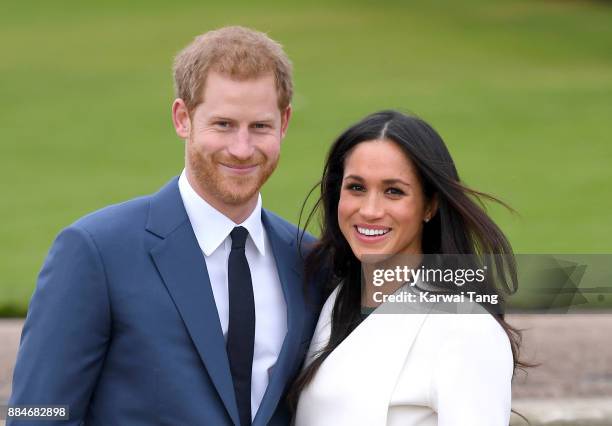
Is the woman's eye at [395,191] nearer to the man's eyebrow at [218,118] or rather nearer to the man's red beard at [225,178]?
the man's red beard at [225,178]

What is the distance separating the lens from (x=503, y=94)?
19.1 metres

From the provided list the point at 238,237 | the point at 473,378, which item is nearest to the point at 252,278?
the point at 238,237

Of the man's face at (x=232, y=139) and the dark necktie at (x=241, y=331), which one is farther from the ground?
the man's face at (x=232, y=139)

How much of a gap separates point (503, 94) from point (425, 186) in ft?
51.2

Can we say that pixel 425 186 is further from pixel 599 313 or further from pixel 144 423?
pixel 599 313

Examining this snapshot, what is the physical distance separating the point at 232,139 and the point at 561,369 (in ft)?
12.5

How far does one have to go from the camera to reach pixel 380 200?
3.84m

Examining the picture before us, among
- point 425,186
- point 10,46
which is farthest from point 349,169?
point 10,46

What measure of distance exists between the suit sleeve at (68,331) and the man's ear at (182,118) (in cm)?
51

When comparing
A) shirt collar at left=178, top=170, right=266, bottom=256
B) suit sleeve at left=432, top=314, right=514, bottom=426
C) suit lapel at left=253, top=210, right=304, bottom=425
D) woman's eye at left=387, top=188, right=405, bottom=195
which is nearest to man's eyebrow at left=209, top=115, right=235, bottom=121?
shirt collar at left=178, top=170, right=266, bottom=256

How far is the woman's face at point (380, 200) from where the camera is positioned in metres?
3.82

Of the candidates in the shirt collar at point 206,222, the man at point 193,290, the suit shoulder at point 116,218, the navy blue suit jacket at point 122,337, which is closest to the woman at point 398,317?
the man at point 193,290

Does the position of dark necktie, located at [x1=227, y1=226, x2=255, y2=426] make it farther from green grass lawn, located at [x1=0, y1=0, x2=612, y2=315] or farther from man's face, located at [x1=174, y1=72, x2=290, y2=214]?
green grass lawn, located at [x1=0, y1=0, x2=612, y2=315]

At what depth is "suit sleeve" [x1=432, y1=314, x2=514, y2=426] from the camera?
3.47 metres
